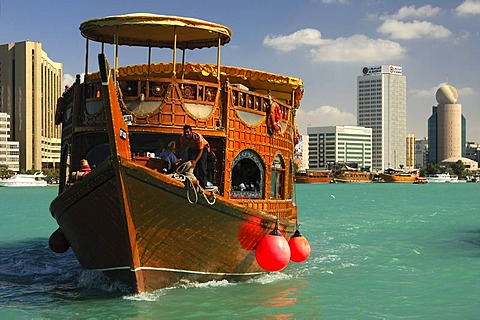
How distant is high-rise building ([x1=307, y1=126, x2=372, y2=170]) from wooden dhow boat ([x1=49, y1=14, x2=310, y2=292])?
Result: 538 ft

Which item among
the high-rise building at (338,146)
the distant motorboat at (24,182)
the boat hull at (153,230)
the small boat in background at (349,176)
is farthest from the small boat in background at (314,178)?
the boat hull at (153,230)

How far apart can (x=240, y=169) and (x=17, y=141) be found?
129m

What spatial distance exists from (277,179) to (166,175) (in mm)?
4441

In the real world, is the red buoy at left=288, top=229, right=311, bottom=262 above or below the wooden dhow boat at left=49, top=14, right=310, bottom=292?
below

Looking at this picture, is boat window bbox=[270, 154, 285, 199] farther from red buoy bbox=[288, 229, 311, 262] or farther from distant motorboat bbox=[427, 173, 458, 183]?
distant motorboat bbox=[427, 173, 458, 183]

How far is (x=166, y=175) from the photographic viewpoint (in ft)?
34.6

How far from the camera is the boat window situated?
14016 millimetres

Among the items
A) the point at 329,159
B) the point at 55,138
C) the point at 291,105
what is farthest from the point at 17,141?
the point at 291,105

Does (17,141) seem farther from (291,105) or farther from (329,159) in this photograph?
(291,105)

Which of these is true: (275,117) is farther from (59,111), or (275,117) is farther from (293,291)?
(59,111)

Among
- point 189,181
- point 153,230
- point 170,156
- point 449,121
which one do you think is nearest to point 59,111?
point 170,156

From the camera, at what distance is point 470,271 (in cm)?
1595

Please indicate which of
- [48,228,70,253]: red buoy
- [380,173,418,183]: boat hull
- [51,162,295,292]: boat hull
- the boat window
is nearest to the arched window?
the boat window

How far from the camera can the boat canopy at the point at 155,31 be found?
37.8 feet
